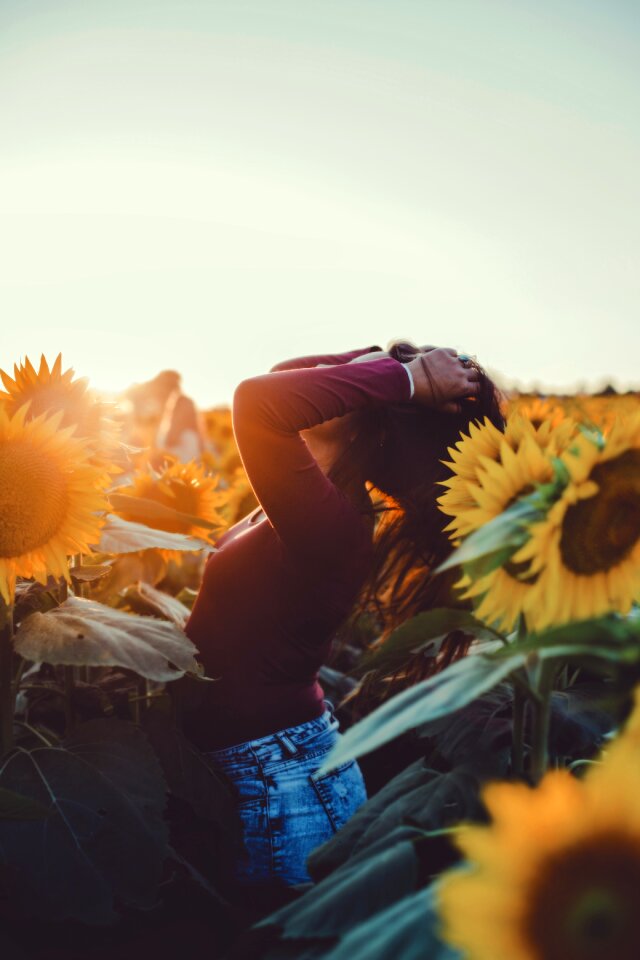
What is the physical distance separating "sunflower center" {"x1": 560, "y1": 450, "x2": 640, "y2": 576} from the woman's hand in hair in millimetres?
1078

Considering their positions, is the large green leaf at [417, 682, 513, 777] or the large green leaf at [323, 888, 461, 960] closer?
the large green leaf at [323, 888, 461, 960]

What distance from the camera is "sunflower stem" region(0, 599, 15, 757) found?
4.60 feet

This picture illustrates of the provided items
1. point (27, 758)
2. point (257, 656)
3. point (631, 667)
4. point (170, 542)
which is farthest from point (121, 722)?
point (631, 667)

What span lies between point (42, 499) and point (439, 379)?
914 mm

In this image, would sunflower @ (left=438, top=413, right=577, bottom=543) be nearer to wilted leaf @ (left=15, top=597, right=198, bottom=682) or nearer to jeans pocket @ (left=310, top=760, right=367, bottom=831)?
wilted leaf @ (left=15, top=597, right=198, bottom=682)

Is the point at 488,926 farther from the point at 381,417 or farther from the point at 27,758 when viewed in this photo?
the point at 381,417

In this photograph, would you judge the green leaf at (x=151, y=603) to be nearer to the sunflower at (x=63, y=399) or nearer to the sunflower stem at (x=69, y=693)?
the sunflower stem at (x=69, y=693)

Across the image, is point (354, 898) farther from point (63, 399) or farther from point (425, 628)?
point (63, 399)

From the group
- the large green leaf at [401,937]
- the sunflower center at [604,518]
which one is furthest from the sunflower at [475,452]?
the large green leaf at [401,937]

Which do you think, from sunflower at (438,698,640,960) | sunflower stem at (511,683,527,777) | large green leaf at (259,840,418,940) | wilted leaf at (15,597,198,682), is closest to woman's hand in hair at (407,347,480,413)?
wilted leaf at (15,597,198,682)

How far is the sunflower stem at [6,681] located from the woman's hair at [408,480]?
2.94ft

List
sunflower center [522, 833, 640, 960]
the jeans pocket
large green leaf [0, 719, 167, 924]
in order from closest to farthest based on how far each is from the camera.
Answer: sunflower center [522, 833, 640, 960], large green leaf [0, 719, 167, 924], the jeans pocket

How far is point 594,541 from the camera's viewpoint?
0.78 metres

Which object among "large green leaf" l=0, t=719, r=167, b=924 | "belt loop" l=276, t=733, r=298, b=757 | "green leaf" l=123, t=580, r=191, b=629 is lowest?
"belt loop" l=276, t=733, r=298, b=757
